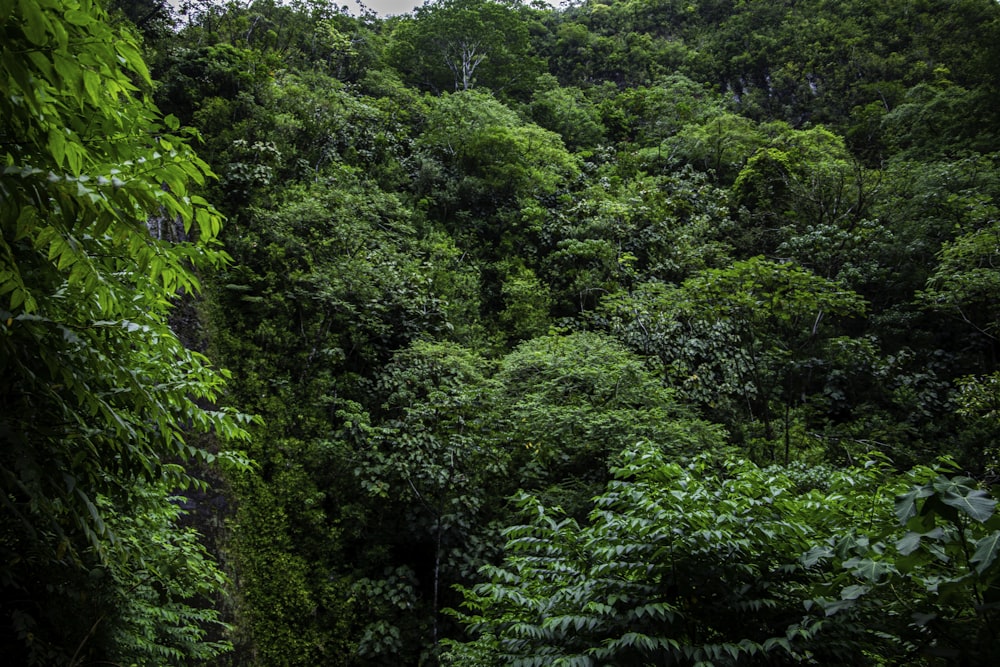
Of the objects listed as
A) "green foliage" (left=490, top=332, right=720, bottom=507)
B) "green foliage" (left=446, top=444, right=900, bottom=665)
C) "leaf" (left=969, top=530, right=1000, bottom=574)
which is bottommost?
"green foliage" (left=446, top=444, right=900, bottom=665)

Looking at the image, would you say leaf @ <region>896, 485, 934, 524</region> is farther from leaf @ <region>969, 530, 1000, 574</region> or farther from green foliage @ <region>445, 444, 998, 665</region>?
leaf @ <region>969, 530, 1000, 574</region>

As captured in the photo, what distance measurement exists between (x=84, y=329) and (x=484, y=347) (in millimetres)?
9162

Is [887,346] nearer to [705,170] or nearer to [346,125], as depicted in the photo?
[705,170]

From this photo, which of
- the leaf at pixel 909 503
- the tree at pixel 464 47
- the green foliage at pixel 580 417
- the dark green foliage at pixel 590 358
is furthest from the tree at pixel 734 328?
the tree at pixel 464 47

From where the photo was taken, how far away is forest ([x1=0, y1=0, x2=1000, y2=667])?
2139 mm

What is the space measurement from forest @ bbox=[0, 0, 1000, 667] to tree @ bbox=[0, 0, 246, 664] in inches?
0.9

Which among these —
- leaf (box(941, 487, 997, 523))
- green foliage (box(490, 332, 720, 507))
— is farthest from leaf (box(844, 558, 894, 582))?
green foliage (box(490, 332, 720, 507))

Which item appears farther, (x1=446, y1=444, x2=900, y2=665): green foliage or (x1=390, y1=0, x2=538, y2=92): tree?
(x1=390, y1=0, x2=538, y2=92): tree

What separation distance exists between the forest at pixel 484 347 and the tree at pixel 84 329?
0.07ft

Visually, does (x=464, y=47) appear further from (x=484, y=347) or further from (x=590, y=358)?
(x=590, y=358)

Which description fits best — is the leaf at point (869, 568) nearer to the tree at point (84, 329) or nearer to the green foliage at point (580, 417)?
the tree at point (84, 329)

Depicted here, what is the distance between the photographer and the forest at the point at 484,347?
214 centimetres

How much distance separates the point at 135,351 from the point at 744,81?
2958 cm

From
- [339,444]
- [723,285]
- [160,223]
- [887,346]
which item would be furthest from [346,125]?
[887,346]
